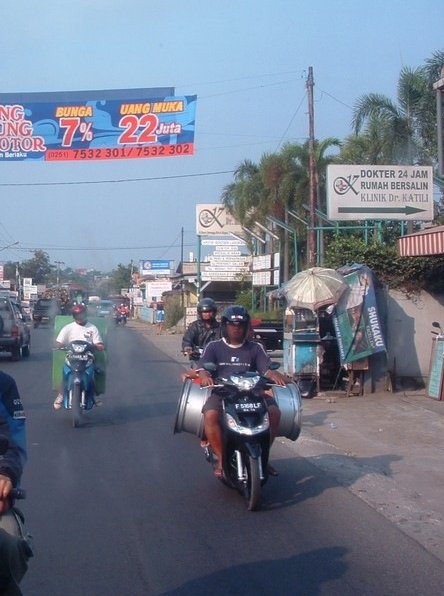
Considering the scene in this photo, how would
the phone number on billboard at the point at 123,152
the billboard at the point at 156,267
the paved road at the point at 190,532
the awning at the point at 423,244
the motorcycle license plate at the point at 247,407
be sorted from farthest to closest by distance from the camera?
the billboard at the point at 156,267, the phone number on billboard at the point at 123,152, the awning at the point at 423,244, the motorcycle license plate at the point at 247,407, the paved road at the point at 190,532

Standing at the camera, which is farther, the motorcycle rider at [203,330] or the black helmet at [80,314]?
the black helmet at [80,314]

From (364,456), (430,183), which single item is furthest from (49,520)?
(430,183)

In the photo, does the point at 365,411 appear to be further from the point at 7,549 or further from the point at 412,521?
the point at 7,549

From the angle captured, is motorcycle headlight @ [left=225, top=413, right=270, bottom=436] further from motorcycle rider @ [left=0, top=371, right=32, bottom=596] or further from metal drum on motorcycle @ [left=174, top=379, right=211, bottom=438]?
motorcycle rider @ [left=0, top=371, right=32, bottom=596]

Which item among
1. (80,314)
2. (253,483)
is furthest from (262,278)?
(253,483)

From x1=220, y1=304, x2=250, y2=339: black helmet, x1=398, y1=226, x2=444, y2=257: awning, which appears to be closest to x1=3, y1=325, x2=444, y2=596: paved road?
x1=220, y1=304, x2=250, y2=339: black helmet

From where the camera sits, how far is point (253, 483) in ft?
26.4

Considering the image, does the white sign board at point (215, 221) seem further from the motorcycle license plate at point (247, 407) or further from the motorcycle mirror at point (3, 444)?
the motorcycle mirror at point (3, 444)

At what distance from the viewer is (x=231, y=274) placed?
1922 inches

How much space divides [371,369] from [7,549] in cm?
1399

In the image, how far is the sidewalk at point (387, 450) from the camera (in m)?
8.41

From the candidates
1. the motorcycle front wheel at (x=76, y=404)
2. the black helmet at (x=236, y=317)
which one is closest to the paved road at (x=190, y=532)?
the motorcycle front wheel at (x=76, y=404)

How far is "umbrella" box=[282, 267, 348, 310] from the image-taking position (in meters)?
16.7

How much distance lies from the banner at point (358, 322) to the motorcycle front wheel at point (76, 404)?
5452 mm
